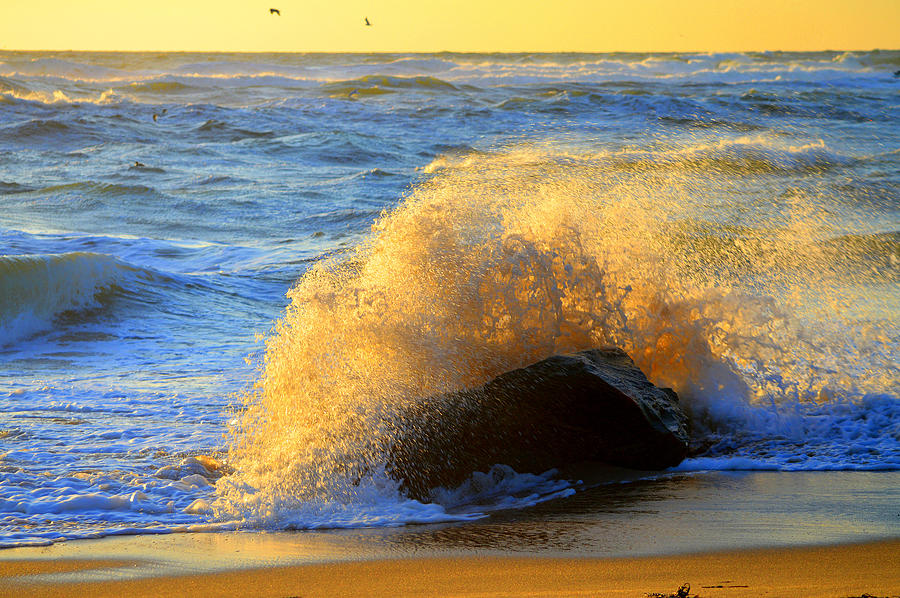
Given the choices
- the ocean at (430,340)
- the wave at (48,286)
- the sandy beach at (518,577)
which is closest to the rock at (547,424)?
the ocean at (430,340)

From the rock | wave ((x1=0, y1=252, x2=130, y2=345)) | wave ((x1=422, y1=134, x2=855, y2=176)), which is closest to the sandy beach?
the rock

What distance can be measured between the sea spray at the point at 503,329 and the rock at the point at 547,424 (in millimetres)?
198

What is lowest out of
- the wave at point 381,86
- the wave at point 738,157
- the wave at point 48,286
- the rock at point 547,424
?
the rock at point 547,424

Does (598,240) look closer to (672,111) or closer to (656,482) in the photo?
(656,482)

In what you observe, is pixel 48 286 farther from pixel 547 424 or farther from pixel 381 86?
pixel 381 86

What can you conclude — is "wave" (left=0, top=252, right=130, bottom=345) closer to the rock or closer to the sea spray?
the sea spray

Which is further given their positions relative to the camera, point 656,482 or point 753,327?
point 753,327

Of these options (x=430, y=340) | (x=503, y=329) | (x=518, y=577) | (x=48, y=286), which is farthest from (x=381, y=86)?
(x=518, y=577)

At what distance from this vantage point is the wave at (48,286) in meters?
7.68

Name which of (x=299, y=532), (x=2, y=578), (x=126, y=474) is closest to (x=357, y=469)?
(x=299, y=532)

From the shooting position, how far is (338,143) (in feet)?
66.8

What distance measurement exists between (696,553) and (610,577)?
411mm

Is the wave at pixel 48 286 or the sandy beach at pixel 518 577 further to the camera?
the wave at pixel 48 286

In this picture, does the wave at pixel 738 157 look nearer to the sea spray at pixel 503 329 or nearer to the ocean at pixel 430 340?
the ocean at pixel 430 340
